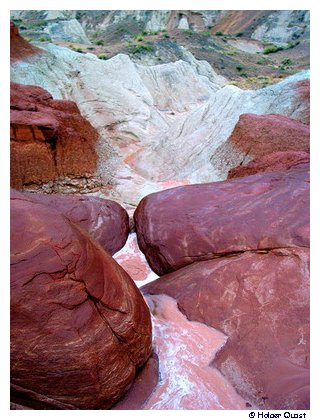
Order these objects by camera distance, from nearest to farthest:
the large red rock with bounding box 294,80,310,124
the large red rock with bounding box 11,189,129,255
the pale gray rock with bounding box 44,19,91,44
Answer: the large red rock with bounding box 11,189,129,255, the large red rock with bounding box 294,80,310,124, the pale gray rock with bounding box 44,19,91,44

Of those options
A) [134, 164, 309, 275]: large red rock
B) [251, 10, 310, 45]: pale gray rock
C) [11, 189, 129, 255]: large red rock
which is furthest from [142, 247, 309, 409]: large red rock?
[251, 10, 310, 45]: pale gray rock

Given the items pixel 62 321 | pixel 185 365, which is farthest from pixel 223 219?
pixel 62 321

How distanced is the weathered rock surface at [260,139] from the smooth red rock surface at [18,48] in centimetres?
666

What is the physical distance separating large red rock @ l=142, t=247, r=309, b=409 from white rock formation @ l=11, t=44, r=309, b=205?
3.97 meters

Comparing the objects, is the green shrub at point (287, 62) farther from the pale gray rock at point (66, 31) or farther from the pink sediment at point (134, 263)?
the pink sediment at point (134, 263)

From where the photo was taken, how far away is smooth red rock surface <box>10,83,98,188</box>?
5.76 meters

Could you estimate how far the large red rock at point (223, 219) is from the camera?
2930 millimetres

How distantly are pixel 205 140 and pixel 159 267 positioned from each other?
546 cm

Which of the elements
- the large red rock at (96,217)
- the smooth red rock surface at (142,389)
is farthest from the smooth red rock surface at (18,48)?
the smooth red rock surface at (142,389)

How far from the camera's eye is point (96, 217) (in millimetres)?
4223

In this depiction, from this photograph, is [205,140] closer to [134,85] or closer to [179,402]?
[134,85]

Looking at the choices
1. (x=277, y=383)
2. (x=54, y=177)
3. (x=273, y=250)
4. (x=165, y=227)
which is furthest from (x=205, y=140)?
(x=277, y=383)

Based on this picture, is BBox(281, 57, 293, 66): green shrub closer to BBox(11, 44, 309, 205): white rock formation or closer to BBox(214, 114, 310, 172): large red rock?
BBox(11, 44, 309, 205): white rock formation

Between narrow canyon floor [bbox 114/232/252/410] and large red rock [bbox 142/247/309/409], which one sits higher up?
large red rock [bbox 142/247/309/409]
